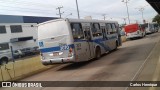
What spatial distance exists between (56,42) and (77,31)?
1.48 m

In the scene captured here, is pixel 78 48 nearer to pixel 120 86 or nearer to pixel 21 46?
pixel 120 86

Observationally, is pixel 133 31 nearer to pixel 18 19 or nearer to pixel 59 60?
pixel 18 19

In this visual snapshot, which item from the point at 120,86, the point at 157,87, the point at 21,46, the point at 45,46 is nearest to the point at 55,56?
the point at 45,46

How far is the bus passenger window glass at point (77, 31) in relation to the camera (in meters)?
15.9

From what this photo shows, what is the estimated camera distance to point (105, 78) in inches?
436

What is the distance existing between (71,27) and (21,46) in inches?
1072

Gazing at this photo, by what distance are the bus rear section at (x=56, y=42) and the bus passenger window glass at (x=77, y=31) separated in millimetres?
568

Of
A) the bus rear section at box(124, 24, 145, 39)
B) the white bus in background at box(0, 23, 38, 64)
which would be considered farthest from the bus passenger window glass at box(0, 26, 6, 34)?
the bus rear section at box(124, 24, 145, 39)

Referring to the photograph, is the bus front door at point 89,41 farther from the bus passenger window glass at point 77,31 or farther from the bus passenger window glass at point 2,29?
the bus passenger window glass at point 2,29

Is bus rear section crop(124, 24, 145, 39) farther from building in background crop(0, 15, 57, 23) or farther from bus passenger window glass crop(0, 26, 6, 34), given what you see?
building in background crop(0, 15, 57, 23)

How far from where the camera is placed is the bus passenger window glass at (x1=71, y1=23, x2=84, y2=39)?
15.9 meters

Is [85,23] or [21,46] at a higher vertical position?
[85,23]

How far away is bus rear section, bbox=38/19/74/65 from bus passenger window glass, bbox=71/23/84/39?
568 millimetres

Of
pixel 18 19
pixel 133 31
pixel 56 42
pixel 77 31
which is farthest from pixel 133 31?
pixel 56 42
